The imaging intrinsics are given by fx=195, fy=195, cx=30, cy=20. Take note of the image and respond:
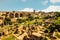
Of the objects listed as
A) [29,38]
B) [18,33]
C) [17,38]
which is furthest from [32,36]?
[18,33]

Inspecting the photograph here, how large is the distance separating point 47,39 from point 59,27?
1134cm

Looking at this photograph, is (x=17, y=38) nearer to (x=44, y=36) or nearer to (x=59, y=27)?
(x=44, y=36)

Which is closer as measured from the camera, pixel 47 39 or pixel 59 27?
pixel 47 39

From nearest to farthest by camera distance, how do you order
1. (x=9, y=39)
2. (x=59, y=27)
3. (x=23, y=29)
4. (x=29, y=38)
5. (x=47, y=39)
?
(x=47, y=39) < (x=29, y=38) < (x=9, y=39) < (x=59, y=27) < (x=23, y=29)

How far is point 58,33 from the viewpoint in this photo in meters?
51.9

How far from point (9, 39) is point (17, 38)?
286cm

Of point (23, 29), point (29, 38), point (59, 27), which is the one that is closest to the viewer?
point (29, 38)

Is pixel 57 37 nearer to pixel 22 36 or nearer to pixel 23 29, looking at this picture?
pixel 22 36

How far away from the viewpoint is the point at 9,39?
178 feet

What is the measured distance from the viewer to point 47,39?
47938 mm

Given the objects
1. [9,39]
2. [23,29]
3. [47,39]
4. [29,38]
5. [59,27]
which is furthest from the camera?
[23,29]

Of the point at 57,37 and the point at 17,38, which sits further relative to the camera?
the point at 17,38

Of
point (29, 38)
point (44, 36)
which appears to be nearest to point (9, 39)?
point (29, 38)

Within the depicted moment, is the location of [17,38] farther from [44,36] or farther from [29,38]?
[44,36]
